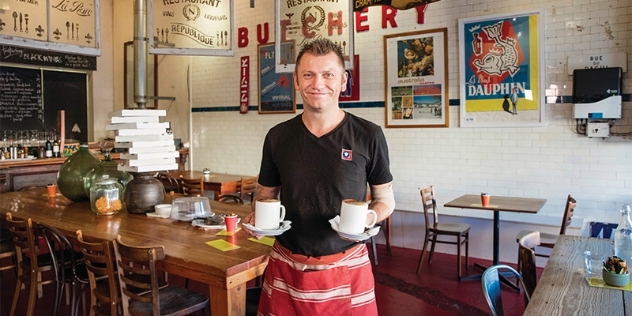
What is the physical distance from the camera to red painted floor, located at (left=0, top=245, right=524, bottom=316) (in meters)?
4.37

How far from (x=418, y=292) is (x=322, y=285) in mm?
3114

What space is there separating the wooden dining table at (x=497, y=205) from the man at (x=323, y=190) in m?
3.12

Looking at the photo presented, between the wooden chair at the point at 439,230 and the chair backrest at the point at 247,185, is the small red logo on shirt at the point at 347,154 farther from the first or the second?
the chair backrest at the point at 247,185

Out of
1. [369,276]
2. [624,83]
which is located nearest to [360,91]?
[624,83]

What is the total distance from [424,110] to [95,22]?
13.9 feet

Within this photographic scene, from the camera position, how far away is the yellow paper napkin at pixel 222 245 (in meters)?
2.88

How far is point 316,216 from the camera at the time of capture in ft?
6.64

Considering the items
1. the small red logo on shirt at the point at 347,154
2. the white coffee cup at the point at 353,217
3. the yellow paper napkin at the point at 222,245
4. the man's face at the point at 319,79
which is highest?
the man's face at the point at 319,79

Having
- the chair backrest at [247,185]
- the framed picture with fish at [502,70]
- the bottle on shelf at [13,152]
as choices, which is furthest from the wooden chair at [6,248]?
the framed picture with fish at [502,70]

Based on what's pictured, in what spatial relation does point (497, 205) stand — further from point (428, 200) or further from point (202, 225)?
point (202, 225)

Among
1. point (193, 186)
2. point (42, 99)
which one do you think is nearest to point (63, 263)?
point (193, 186)

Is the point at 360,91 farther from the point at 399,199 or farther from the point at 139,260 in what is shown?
the point at 139,260

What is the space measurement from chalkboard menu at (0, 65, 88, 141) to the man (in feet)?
27.0

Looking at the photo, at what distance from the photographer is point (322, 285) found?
6.59 feet
